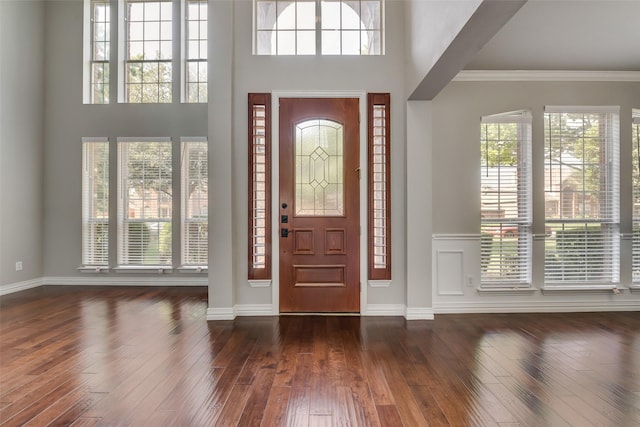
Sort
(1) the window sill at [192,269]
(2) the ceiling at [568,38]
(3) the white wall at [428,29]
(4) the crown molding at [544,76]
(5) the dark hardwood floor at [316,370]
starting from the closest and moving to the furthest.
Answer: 1. (5) the dark hardwood floor at [316,370]
2. (3) the white wall at [428,29]
3. (2) the ceiling at [568,38]
4. (4) the crown molding at [544,76]
5. (1) the window sill at [192,269]

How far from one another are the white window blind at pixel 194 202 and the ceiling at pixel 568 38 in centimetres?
391

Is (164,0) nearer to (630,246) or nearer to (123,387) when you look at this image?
(123,387)

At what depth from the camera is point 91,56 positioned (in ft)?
18.6

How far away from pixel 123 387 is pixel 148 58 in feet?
16.5

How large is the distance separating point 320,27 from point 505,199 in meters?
2.89

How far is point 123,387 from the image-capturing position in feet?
7.63

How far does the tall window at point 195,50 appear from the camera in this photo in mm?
5602

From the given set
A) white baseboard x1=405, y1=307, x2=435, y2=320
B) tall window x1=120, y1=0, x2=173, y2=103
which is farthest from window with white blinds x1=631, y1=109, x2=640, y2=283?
tall window x1=120, y1=0, x2=173, y2=103

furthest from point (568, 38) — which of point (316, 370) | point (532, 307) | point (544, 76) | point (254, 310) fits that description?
point (254, 310)

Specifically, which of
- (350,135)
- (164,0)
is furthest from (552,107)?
(164,0)

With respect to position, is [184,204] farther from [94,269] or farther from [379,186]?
[379,186]

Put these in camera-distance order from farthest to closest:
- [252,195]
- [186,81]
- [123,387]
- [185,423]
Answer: [186,81], [252,195], [123,387], [185,423]

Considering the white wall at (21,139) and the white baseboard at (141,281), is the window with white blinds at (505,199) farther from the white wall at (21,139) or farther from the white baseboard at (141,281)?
the white wall at (21,139)

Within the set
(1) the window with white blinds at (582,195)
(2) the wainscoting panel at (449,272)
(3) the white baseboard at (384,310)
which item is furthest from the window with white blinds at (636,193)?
(3) the white baseboard at (384,310)
